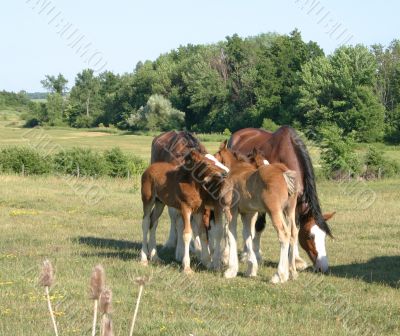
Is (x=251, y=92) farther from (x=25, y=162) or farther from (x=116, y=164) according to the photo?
(x=25, y=162)

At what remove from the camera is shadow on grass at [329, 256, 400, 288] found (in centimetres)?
1027

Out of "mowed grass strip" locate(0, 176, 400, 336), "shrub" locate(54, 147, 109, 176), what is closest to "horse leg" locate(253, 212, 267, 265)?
"mowed grass strip" locate(0, 176, 400, 336)

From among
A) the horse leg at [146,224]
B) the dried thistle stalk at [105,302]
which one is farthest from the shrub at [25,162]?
the dried thistle stalk at [105,302]

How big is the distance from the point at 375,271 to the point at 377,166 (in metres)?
25.7

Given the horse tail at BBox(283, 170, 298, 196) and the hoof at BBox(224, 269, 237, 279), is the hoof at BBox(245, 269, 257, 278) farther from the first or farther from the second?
the horse tail at BBox(283, 170, 298, 196)

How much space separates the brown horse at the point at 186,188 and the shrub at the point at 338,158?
22.6 m

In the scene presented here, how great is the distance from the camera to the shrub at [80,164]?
34.3 metres

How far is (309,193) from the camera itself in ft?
36.5

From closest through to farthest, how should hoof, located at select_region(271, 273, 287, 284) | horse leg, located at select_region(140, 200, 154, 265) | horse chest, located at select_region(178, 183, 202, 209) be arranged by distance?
hoof, located at select_region(271, 273, 287, 284) < horse chest, located at select_region(178, 183, 202, 209) < horse leg, located at select_region(140, 200, 154, 265)

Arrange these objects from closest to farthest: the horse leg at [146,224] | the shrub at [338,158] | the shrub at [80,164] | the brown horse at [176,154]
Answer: the horse leg at [146,224] → the brown horse at [176,154] → the shrub at [338,158] → the shrub at [80,164]

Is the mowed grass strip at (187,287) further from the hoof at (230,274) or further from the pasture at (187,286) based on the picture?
the hoof at (230,274)

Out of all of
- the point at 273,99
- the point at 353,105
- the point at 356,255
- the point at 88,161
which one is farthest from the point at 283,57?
the point at 356,255

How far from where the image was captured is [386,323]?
7.58 m

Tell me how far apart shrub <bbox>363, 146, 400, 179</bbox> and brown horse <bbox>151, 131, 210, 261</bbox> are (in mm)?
23024
